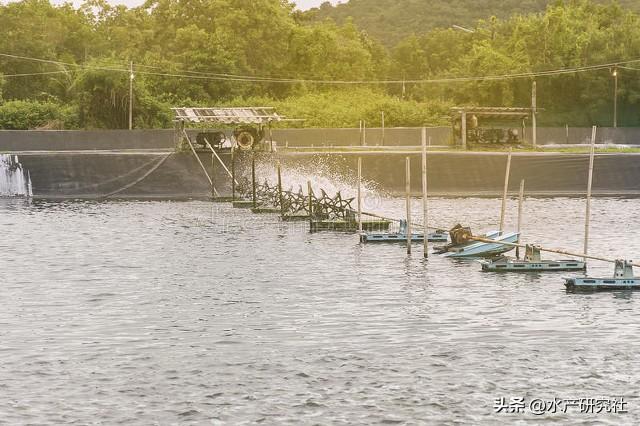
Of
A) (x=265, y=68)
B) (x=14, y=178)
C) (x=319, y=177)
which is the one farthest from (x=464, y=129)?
(x=265, y=68)

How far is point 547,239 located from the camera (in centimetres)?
5575

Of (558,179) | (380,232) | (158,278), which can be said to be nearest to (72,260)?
(158,278)

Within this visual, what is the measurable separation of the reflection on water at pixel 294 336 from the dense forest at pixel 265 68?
67997 millimetres

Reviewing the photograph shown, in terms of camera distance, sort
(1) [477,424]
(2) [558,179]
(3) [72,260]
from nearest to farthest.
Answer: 1. (1) [477,424]
2. (3) [72,260]
3. (2) [558,179]

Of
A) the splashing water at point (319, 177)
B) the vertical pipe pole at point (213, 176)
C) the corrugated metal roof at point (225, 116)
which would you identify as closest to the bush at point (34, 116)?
the corrugated metal roof at point (225, 116)

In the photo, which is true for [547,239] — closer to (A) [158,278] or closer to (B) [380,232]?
(B) [380,232]

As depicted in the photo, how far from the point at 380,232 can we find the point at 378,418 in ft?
107

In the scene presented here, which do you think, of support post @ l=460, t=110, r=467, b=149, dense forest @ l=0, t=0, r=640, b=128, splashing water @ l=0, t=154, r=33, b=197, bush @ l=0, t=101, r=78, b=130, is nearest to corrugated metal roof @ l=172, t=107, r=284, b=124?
splashing water @ l=0, t=154, r=33, b=197

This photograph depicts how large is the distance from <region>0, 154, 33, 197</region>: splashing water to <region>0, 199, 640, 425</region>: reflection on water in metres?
36.7

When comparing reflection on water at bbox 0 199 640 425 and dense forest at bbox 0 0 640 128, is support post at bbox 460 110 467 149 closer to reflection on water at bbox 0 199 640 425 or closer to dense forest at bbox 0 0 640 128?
dense forest at bbox 0 0 640 128

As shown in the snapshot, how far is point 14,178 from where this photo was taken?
90125 millimetres

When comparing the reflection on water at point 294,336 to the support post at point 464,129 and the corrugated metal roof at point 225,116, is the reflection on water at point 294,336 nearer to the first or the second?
the corrugated metal roof at point 225,116

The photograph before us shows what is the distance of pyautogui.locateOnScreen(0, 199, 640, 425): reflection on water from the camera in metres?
24.0

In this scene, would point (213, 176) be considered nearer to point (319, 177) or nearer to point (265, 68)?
point (319, 177)
